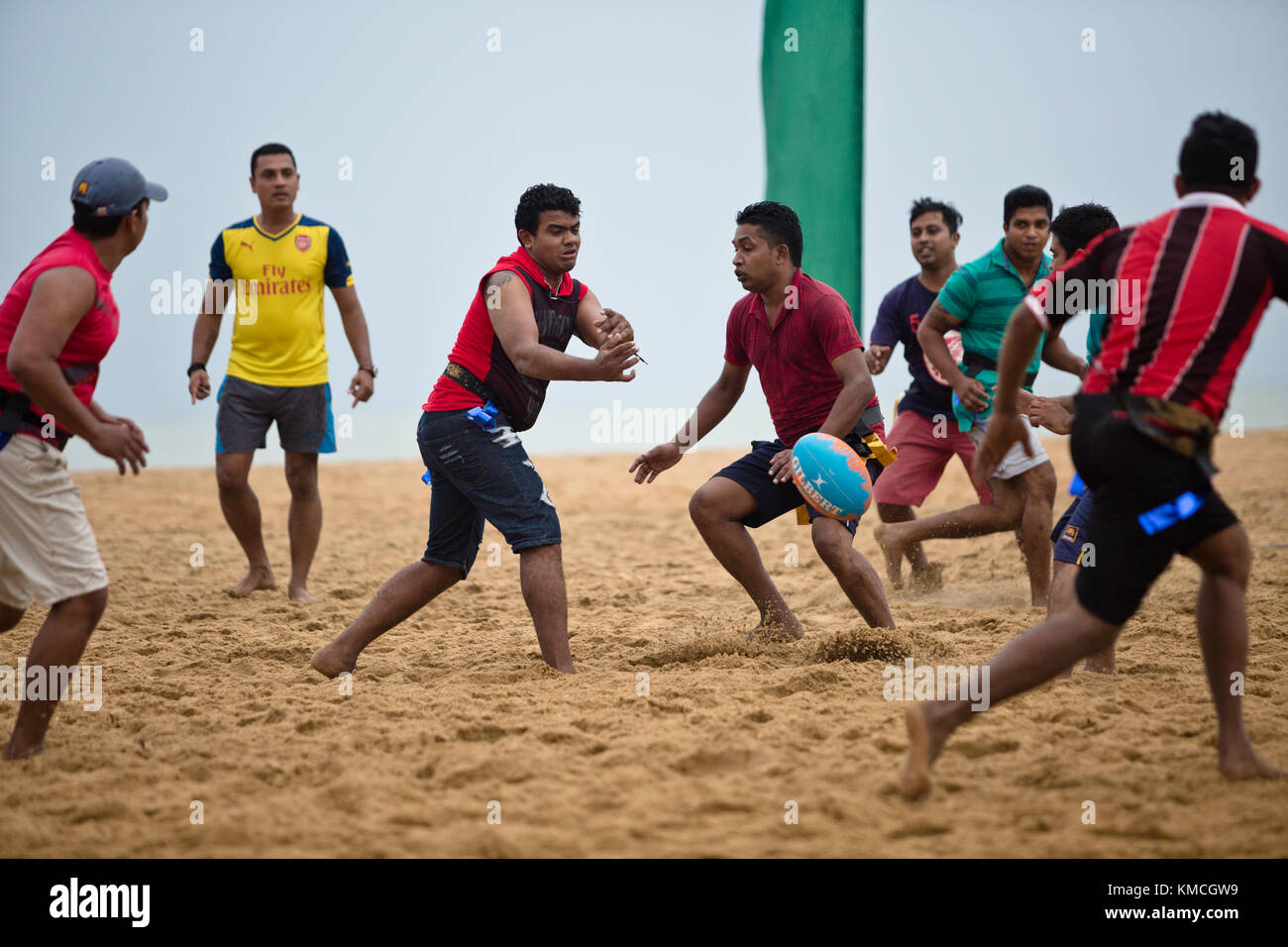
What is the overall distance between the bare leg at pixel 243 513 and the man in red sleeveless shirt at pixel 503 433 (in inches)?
78.4

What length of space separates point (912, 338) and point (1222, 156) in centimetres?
337

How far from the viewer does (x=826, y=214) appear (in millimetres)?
8086

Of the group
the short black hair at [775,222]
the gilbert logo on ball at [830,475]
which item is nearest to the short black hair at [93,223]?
the short black hair at [775,222]

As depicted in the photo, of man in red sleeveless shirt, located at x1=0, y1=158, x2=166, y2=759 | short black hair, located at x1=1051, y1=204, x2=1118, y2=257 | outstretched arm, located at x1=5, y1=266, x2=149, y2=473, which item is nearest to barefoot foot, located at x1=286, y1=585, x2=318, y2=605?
man in red sleeveless shirt, located at x1=0, y1=158, x2=166, y2=759

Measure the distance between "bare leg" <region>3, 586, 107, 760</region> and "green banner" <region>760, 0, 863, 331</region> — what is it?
19.7 ft

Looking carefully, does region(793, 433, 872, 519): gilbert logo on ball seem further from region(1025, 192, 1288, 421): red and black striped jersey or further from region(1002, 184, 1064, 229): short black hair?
region(1002, 184, 1064, 229): short black hair

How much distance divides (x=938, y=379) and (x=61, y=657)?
431cm

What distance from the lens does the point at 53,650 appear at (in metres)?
3.21

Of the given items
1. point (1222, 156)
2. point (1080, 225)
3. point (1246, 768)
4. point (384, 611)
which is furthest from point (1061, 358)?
point (384, 611)

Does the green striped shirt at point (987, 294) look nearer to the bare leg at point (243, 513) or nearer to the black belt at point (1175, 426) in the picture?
the black belt at point (1175, 426)

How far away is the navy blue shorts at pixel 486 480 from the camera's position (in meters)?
4.13

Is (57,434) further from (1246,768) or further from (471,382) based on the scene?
(1246,768)

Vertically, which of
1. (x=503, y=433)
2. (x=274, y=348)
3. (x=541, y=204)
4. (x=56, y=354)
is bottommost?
(x=503, y=433)
